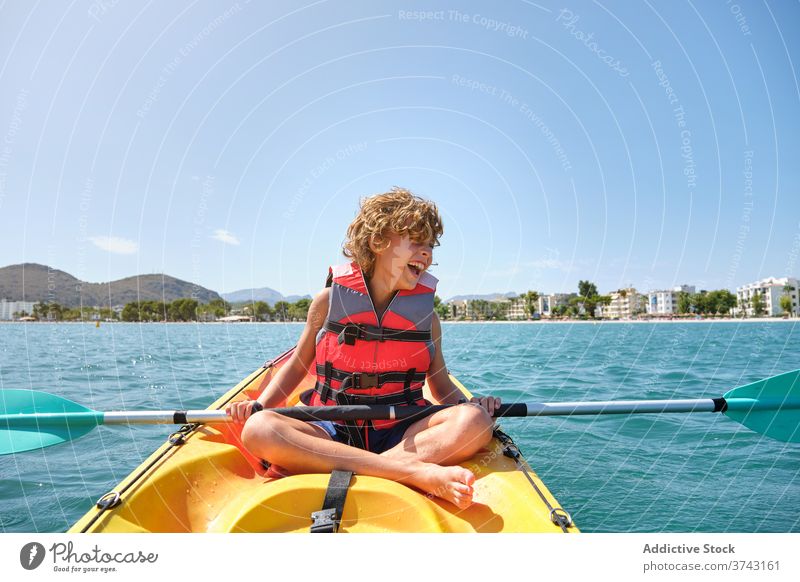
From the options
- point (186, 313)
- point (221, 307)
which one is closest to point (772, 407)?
point (221, 307)

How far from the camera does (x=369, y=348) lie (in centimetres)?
238

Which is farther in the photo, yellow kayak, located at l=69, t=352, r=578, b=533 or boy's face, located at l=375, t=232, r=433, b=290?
boy's face, located at l=375, t=232, r=433, b=290

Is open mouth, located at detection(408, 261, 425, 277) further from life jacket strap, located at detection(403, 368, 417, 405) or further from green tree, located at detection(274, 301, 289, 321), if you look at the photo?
green tree, located at detection(274, 301, 289, 321)

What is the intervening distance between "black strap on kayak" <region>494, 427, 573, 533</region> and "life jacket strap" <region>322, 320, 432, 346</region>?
25.7 inches

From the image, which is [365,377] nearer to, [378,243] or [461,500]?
[378,243]

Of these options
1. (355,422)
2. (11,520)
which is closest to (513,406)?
(355,422)

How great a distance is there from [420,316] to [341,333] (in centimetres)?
42

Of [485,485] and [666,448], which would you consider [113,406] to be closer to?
[485,485]

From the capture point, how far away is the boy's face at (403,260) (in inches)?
92.6

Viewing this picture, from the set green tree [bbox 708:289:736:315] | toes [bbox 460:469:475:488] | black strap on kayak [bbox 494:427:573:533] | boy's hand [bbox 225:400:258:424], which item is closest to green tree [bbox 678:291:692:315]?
green tree [bbox 708:289:736:315]

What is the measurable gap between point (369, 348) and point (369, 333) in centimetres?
8

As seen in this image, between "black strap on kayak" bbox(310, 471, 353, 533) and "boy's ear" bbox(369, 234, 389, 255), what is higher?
"boy's ear" bbox(369, 234, 389, 255)

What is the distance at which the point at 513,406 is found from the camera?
263cm

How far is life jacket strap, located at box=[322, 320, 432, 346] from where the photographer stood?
7.77ft
